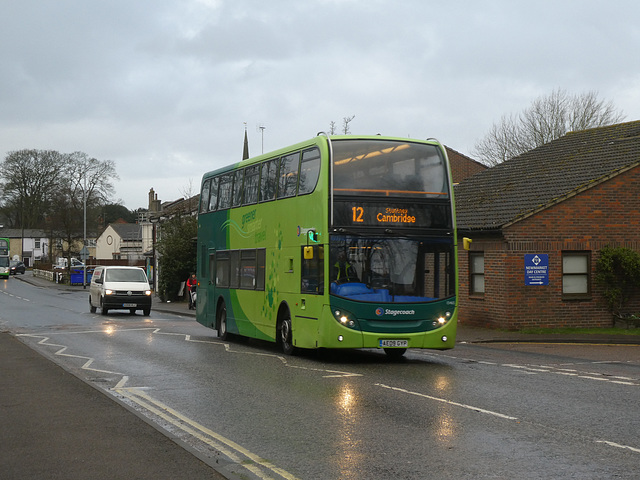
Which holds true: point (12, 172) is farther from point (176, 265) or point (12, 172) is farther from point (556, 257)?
point (556, 257)

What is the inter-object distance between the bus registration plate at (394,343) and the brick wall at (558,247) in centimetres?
959

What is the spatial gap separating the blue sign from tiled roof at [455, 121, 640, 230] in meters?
1.23

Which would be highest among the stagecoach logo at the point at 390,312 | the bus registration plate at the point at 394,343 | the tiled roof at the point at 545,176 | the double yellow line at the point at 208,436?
the tiled roof at the point at 545,176

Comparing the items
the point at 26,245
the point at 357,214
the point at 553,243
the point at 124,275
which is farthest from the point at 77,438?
the point at 26,245

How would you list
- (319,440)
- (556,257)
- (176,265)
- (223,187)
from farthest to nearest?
(176,265) → (556,257) → (223,187) → (319,440)

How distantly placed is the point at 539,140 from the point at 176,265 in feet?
74.4

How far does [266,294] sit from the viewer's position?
18.2m

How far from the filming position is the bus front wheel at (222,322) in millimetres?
21453

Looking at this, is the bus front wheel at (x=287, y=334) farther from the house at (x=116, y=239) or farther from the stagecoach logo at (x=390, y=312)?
the house at (x=116, y=239)

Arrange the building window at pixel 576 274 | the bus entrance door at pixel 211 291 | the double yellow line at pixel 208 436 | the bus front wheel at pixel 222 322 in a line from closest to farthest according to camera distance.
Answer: the double yellow line at pixel 208 436
the bus front wheel at pixel 222 322
the bus entrance door at pixel 211 291
the building window at pixel 576 274

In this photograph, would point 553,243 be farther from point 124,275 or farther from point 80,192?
point 80,192

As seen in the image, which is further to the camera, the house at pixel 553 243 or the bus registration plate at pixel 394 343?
the house at pixel 553 243

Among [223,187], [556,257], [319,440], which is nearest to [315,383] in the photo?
[319,440]

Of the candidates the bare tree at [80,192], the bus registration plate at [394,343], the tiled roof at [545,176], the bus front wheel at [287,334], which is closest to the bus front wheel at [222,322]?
the bus front wheel at [287,334]
